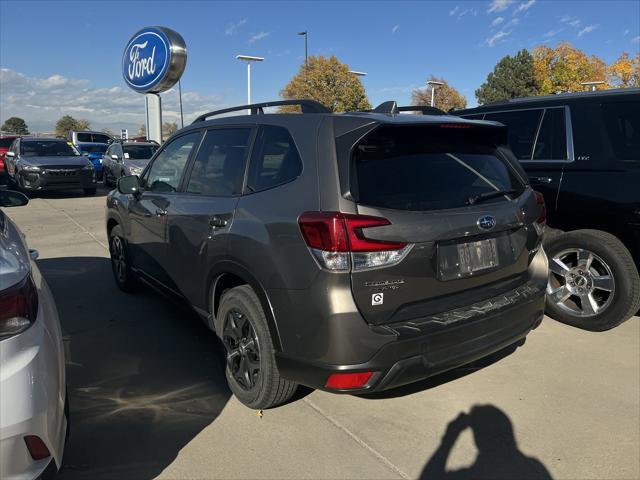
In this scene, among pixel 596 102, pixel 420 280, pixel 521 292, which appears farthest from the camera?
pixel 596 102

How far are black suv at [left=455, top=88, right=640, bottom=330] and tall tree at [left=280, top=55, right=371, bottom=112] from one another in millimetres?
37220

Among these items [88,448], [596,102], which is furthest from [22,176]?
[596,102]

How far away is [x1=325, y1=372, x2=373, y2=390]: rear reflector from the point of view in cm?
236

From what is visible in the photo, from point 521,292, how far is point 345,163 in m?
1.36

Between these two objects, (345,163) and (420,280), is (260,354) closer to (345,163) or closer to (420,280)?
(420,280)

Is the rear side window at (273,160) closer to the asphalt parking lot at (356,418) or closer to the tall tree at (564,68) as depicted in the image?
the asphalt parking lot at (356,418)

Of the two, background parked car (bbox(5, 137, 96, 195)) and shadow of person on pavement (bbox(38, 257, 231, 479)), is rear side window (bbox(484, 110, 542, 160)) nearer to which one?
shadow of person on pavement (bbox(38, 257, 231, 479))

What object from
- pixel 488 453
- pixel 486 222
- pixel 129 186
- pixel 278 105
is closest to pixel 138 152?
pixel 129 186

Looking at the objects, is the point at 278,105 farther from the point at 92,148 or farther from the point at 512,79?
the point at 512,79

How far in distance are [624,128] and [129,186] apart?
4198 millimetres

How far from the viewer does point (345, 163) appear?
241 centimetres

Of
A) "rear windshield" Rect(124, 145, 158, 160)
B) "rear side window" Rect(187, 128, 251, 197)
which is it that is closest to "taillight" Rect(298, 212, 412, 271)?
"rear side window" Rect(187, 128, 251, 197)

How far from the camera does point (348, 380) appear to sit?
2.37m

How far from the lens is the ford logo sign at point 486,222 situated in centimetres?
262
